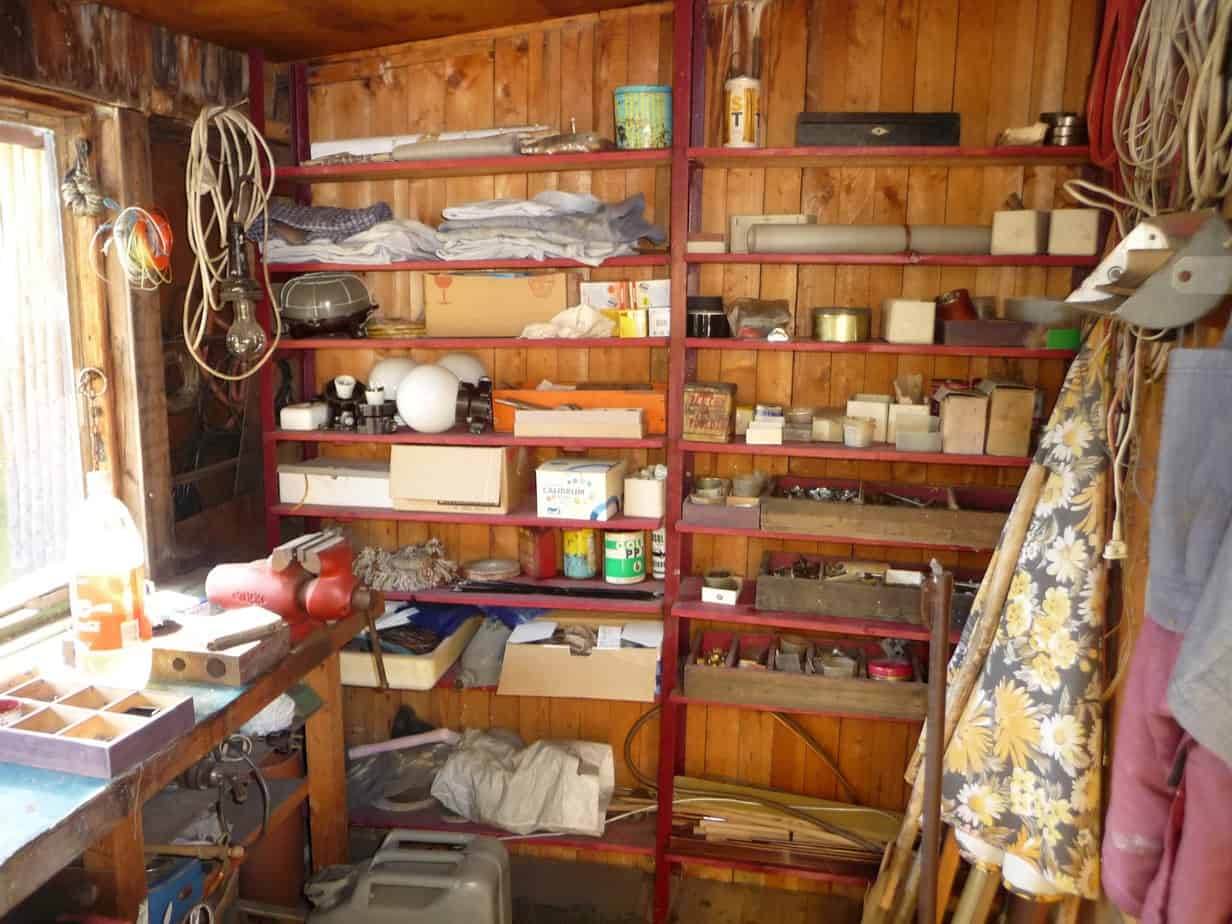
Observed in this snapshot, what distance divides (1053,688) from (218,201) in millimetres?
2201

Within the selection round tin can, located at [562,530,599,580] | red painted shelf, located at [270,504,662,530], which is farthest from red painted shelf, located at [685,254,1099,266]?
round tin can, located at [562,530,599,580]

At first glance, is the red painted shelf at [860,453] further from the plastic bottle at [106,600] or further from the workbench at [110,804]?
the plastic bottle at [106,600]

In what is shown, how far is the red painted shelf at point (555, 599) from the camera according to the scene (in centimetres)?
261

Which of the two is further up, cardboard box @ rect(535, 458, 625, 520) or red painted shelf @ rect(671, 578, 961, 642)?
cardboard box @ rect(535, 458, 625, 520)

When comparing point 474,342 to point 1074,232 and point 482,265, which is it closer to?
point 482,265

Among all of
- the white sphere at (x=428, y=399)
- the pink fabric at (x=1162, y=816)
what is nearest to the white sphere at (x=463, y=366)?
the white sphere at (x=428, y=399)

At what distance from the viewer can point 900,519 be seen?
7.86 ft

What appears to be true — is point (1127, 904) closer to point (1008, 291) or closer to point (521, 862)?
point (1008, 291)

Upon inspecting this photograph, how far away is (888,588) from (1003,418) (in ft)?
1.72

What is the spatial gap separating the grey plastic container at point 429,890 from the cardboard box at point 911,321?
1.69 m

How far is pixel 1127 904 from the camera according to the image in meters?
1.39

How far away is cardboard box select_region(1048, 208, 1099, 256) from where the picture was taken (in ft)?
7.39

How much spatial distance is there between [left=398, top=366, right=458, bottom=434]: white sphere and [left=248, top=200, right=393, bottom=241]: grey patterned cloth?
0.46 m

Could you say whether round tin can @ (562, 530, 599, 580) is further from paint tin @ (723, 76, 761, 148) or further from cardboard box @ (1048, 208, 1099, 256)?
cardboard box @ (1048, 208, 1099, 256)
